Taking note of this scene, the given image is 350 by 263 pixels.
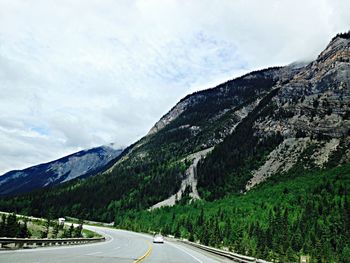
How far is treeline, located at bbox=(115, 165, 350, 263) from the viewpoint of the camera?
309 ft

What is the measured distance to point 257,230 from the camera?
104 m

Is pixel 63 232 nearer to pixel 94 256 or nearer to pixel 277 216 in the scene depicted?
pixel 94 256

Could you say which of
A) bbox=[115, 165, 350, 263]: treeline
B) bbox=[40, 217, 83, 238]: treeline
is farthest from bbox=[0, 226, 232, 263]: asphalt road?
bbox=[115, 165, 350, 263]: treeline

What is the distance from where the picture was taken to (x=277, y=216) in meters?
105

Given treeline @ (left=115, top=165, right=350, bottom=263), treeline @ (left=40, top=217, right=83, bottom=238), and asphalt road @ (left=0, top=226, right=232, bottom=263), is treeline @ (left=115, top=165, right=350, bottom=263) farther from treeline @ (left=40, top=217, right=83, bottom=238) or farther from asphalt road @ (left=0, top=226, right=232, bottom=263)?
asphalt road @ (left=0, top=226, right=232, bottom=263)

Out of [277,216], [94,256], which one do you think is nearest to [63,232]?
[94,256]

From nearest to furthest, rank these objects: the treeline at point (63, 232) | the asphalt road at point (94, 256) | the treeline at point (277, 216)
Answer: the asphalt road at point (94, 256) < the treeline at point (63, 232) < the treeline at point (277, 216)

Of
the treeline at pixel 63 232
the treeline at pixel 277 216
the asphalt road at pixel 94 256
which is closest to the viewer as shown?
the asphalt road at pixel 94 256

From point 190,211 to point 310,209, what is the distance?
52290 millimetres

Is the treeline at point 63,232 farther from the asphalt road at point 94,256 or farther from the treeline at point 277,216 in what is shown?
the asphalt road at point 94,256

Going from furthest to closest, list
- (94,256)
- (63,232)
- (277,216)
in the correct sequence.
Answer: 1. (277,216)
2. (63,232)
3. (94,256)

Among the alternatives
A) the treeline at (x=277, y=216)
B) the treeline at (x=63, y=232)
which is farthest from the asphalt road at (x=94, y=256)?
the treeline at (x=277, y=216)

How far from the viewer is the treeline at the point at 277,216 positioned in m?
94.2

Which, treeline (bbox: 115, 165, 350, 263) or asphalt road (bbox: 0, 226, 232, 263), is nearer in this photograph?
asphalt road (bbox: 0, 226, 232, 263)
